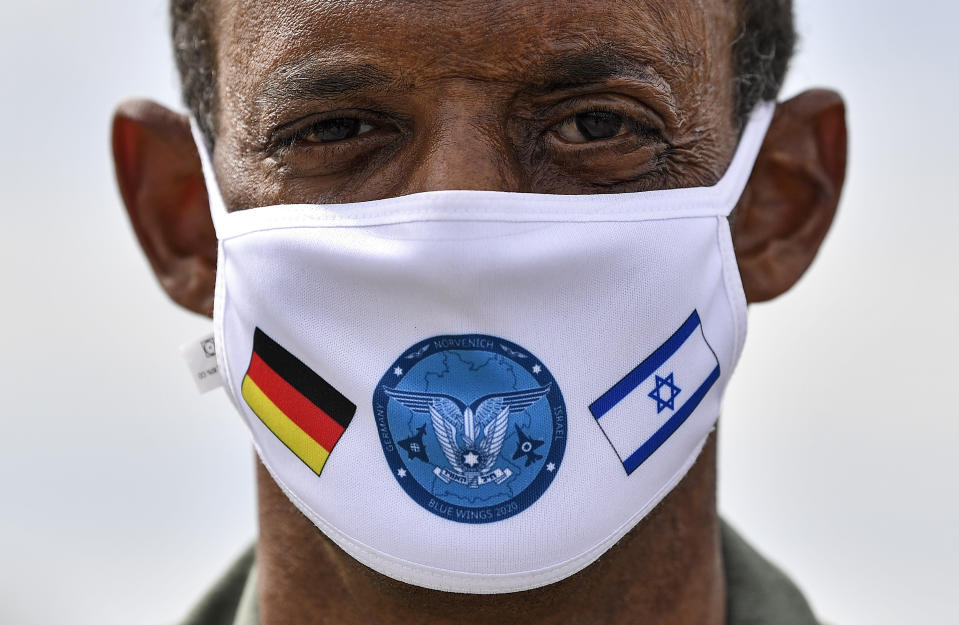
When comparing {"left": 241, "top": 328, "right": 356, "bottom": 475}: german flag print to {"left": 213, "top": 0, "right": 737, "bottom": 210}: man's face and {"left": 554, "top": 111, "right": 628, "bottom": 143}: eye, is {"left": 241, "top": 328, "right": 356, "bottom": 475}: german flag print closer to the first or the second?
{"left": 213, "top": 0, "right": 737, "bottom": 210}: man's face

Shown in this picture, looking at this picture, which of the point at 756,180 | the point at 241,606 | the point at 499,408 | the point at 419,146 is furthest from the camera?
the point at 241,606

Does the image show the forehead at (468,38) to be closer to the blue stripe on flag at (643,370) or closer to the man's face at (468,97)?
the man's face at (468,97)

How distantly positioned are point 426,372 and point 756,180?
3.73 ft

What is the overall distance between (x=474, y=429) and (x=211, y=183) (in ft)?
3.20

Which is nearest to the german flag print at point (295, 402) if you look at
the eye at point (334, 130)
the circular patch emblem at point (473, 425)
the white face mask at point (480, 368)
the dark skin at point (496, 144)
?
the white face mask at point (480, 368)

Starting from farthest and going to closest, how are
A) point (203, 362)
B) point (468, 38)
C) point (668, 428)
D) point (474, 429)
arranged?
point (203, 362)
point (668, 428)
point (468, 38)
point (474, 429)

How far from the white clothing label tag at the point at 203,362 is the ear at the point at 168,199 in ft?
0.47

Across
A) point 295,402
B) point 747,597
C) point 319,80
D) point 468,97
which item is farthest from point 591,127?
point 747,597

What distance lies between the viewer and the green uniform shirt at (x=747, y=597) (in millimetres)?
3281

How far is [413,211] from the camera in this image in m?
2.53

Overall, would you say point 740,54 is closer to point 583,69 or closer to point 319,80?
point 583,69

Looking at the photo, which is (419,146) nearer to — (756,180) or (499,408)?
(499,408)

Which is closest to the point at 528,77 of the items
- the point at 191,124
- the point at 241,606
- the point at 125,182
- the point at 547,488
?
the point at 547,488

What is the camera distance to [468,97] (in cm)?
261
